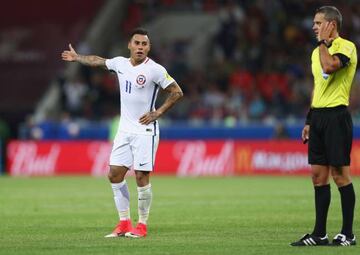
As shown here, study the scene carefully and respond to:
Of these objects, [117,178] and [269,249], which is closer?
[269,249]

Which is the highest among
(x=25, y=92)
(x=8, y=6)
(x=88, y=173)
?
(x=8, y=6)

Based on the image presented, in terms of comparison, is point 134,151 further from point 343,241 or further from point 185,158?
point 185,158

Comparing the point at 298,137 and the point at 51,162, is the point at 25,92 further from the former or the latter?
the point at 298,137

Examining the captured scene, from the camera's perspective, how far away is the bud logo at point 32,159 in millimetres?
31328

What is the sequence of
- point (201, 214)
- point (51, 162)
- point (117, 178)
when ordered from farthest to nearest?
point (51, 162) < point (201, 214) < point (117, 178)

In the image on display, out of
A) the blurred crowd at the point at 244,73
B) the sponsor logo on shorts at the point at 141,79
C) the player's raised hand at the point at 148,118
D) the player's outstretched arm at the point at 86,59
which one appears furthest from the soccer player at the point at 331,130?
the blurred crowd at the point at 244,73

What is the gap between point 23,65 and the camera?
3631 centimetres

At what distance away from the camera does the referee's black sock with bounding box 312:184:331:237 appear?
11.5 m

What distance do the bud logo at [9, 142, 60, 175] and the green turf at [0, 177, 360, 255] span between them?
5.45 meters

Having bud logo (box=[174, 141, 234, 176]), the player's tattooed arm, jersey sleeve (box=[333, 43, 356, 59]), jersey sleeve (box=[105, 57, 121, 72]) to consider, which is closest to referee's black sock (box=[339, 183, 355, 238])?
jersey sleeve (box=[333, 43, 356, 59])

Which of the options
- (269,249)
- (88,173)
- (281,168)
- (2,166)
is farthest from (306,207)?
(2,166)

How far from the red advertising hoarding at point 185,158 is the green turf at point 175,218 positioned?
3425 millimetres

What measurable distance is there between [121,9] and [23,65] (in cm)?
397

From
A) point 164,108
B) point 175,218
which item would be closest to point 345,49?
point 164,108
